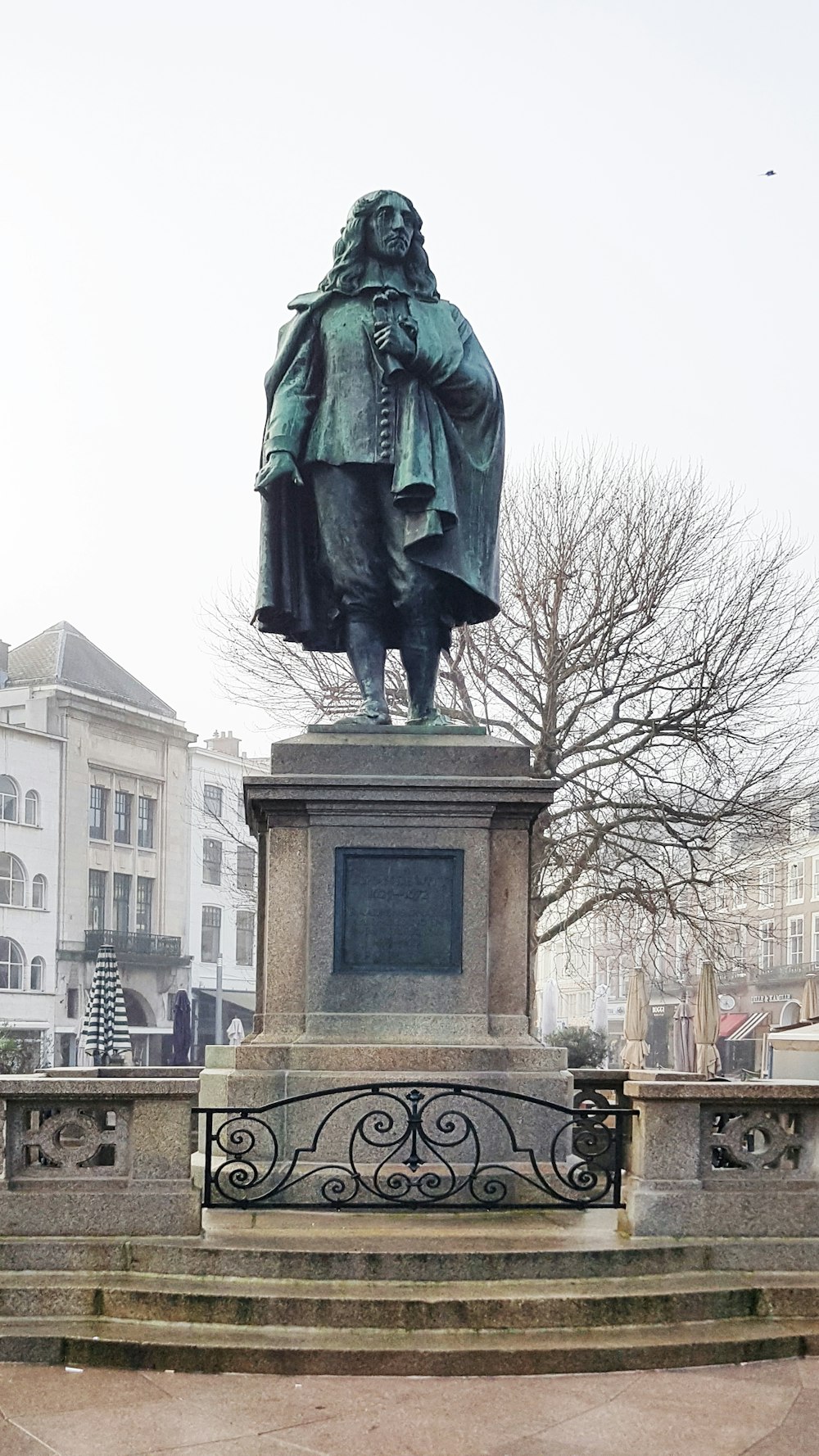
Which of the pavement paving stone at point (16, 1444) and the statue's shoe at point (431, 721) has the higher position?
the statue's shoe at point (431, 721)

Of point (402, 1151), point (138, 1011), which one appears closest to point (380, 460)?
point (402, 1151)

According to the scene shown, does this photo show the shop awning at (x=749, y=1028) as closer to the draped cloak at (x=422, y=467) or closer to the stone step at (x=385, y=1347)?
the draped cloak at (x=422, y=467)

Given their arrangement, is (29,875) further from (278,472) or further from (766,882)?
(278,472)

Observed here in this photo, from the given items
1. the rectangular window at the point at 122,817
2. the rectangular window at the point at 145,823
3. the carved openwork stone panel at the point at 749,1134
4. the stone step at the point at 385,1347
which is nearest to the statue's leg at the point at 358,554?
the carved openwork stone panel at the point at 749,1134

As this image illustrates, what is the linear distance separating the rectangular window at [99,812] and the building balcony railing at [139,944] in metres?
3.89

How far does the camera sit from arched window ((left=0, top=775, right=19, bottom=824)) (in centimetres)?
5638

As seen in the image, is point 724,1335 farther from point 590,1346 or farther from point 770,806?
point 770,806

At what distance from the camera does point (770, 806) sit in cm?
2923

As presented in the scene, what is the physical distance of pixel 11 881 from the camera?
2229 inches

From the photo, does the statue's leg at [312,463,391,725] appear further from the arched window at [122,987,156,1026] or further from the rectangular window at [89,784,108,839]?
the arched window at [122,987,156,1026]

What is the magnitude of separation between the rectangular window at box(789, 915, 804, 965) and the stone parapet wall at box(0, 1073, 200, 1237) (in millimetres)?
66747

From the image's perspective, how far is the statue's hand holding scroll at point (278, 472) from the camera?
9023mm

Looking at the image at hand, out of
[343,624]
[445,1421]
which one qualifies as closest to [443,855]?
[343,624]

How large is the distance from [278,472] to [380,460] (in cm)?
59
